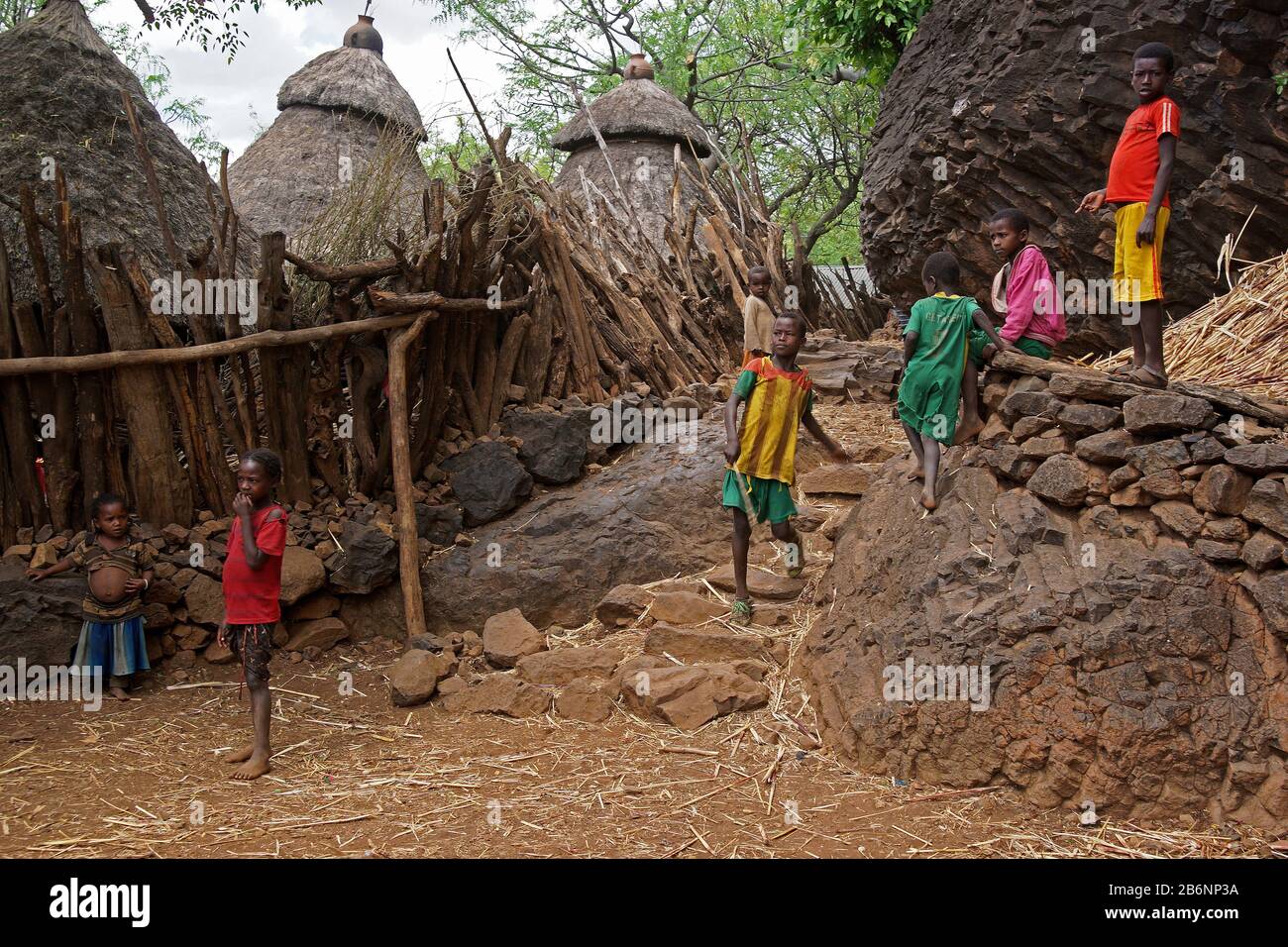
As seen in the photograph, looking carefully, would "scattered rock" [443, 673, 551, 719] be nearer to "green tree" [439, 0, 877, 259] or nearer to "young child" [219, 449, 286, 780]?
"young child" [219, 449, 286, 780]

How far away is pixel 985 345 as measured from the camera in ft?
13.8

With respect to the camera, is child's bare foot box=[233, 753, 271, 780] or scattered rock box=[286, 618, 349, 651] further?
scattered rock box=[286, 618, 349, 651]

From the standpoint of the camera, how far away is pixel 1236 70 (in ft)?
18.7

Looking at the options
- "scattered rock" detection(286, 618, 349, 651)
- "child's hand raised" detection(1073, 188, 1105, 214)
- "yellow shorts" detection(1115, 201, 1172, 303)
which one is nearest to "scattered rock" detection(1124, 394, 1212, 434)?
"yellow shorts" detection(1115, 201, 1172, 303)

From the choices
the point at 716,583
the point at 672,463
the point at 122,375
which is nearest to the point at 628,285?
the point at 672,463

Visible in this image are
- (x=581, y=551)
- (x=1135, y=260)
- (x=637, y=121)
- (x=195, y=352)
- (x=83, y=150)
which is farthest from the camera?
(x=637, y=121)

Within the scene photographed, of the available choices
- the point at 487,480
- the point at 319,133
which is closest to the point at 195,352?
the point at 487,480

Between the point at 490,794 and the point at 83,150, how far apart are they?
5067 millimetres

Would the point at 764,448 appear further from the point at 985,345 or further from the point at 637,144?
the point at 637,144

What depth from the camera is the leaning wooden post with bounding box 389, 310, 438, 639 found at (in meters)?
5.46

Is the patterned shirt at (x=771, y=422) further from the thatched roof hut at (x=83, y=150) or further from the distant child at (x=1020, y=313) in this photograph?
the thatched roof hut at (x=83, y=150)

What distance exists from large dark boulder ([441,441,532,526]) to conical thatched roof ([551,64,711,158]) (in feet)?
22.3

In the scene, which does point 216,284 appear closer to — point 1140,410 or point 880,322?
point 1140,410

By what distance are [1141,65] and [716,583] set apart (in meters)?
2.99
